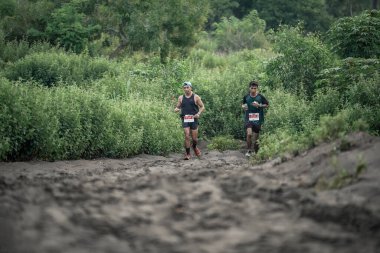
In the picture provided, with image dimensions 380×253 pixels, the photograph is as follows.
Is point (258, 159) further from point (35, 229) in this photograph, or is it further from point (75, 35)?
point (75, 35)

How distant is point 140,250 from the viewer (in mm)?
6492

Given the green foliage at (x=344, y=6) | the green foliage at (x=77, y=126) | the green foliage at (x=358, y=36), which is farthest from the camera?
the green foliage at (x=344, y=6)

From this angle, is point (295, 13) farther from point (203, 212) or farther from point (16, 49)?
point (203, 212)

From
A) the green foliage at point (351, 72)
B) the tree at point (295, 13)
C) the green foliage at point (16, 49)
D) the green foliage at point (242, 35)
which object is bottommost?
the green foliage at point (351, 72)

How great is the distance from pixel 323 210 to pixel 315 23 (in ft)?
152

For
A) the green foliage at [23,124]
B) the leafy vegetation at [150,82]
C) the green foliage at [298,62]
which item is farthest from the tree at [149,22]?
the green foliage at [23,124]

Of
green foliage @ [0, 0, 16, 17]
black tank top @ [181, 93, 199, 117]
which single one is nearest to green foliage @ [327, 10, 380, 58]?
black tank top @ [181, 93, 199, 117]

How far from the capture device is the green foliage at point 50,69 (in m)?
22.6

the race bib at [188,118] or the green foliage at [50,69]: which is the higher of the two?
the green foliage at [50,69]

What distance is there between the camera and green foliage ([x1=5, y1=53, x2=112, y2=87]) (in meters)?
22.6

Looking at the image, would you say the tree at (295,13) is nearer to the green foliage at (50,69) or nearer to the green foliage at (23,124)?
the green foliage at (50,69)

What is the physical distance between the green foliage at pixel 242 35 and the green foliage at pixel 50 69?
20.7m

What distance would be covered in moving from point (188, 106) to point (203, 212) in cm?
852

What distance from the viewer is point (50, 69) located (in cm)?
2272
